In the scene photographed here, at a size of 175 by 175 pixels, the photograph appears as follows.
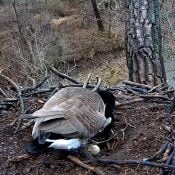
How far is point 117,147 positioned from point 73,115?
1.37 ft

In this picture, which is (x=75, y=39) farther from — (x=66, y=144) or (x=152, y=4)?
(x=66, y=144)

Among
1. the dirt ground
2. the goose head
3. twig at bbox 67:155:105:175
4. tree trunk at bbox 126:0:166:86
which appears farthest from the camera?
tree trunk at bbox 126:0:166:86

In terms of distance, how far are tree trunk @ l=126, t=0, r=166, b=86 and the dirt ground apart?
174 cm

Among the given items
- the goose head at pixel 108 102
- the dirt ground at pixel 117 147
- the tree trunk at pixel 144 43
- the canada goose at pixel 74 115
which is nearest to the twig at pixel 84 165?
the dirt ground at pixel 117 147

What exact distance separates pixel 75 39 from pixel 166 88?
20297 millimetres

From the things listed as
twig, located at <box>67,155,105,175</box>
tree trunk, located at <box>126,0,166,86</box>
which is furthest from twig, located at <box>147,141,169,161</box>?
tree trunk, located at <box>126,0,166,86</box>

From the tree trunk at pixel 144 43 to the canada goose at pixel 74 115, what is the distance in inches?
79.1

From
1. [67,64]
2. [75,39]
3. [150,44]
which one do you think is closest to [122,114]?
[150,44]

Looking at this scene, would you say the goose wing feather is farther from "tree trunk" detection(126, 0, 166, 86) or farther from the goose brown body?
"tree trunk" detection(126, 0, 166, 86)

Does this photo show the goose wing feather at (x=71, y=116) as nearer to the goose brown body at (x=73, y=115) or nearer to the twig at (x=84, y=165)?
the goose brown body at (x=73, y=115)

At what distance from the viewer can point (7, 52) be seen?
22.5m

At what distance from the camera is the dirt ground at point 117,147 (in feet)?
9.63

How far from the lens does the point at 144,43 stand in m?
5.39

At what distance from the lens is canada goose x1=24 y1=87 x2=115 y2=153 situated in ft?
9.52
